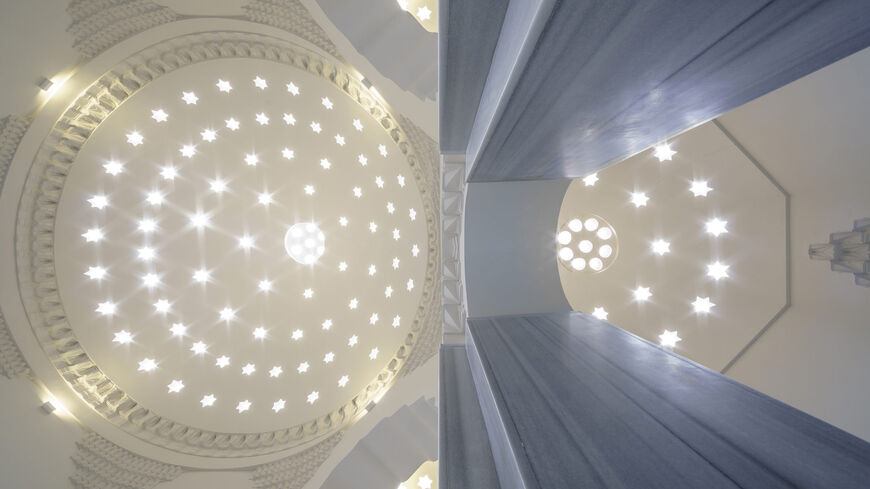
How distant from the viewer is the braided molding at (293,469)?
7.63 metres

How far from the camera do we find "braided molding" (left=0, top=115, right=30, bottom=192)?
18.4 ft

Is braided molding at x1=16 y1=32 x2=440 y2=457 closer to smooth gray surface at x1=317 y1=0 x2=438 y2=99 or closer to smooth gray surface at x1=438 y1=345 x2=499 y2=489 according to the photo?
smooth gray surface at x1=317 y1=0 x2=438 y2=99

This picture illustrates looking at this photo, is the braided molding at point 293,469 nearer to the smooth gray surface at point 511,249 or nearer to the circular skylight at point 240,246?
the circular skylight at point 240,246

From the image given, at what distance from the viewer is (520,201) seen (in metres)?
4.59

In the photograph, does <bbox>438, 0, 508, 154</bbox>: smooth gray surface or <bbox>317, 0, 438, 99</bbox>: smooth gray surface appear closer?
<bbox>438, 0, 508, 154</bbox>: smooth gray surface

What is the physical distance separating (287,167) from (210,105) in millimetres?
1989

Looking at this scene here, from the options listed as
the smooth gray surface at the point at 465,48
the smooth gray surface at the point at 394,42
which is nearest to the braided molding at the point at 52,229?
the smooth gray surface at the point at 394,42

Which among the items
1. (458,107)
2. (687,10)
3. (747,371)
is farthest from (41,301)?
(747,371)

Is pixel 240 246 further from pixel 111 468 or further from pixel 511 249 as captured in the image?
pixel 511 249

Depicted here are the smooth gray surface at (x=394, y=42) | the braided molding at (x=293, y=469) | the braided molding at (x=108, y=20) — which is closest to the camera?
the braided molding at (x=108, y=20)

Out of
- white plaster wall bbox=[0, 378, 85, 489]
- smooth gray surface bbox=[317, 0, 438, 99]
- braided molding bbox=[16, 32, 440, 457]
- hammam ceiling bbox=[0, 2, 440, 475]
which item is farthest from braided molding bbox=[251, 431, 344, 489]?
smooth gray surface bbox=[317, 0, 438, 99]

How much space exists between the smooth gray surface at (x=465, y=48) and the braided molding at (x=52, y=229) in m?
5.91

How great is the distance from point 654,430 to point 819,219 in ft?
24.1

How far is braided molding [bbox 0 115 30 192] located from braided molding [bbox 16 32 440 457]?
354 millimetres
